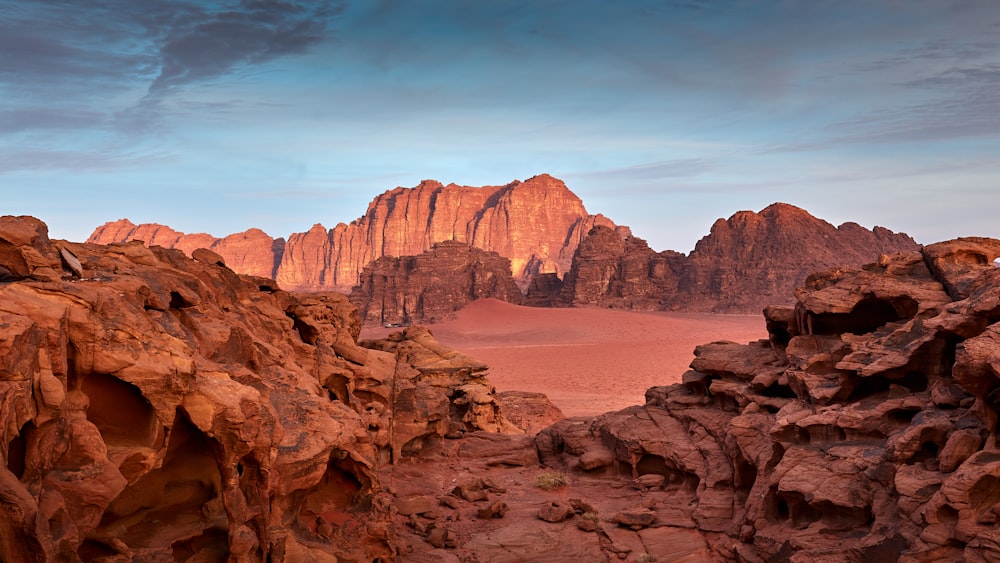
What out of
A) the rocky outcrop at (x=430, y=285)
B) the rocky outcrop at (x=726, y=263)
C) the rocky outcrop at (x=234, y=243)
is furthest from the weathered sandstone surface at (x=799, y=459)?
the rocky outcrop at (x=234, y=243)

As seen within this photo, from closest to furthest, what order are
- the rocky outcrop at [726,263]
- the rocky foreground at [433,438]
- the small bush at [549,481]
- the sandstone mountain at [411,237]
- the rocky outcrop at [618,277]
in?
the rocky foreground at [433,438] < the small bush at [549,481] < the rocky outcrop at [726,263] < the rocky outcrop at [618,277] < the sandstone mountain at [411,237]

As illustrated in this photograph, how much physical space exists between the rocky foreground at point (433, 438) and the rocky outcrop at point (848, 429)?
0.05 m

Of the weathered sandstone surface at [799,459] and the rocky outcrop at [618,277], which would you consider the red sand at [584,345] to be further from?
the weathered sandstone surface at [799,459]

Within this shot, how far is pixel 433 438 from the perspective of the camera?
20.7m

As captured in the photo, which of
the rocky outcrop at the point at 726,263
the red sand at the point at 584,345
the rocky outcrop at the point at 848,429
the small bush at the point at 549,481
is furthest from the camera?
the rocky outcrop at the point at 726,263

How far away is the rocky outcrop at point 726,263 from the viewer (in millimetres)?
76562

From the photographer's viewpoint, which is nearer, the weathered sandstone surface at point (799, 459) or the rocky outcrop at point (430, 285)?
the weathered sandstone surface at point (799, 459)

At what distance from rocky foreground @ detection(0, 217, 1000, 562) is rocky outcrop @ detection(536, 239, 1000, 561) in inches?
1.9

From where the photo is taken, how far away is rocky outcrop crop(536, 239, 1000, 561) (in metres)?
9.99

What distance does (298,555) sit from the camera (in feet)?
32.3

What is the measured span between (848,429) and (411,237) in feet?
474

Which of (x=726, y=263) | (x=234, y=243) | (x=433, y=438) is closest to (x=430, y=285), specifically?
(x=726, y=263)

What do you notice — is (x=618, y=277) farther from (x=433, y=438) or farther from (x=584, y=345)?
(x=433, y=438)

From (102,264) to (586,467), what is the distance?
40.0 ft
